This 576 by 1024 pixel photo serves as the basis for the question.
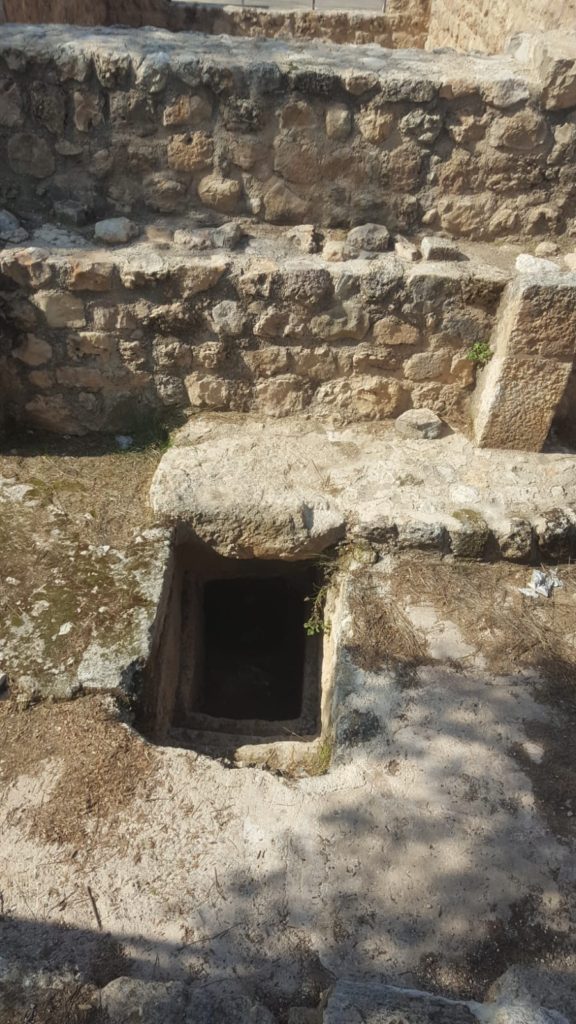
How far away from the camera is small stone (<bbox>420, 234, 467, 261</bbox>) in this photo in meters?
3.51

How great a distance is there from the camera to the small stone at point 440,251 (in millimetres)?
3514

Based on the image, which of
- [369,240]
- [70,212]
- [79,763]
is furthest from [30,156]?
[79,763]

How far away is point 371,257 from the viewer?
139 inches

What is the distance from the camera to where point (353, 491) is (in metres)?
3.40

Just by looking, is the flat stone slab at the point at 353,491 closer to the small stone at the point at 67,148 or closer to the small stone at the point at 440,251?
the small stone at the point at 440,251

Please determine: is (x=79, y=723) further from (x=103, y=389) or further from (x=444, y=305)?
(x=444, y=305)

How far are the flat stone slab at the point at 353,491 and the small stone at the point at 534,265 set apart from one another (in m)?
0.91

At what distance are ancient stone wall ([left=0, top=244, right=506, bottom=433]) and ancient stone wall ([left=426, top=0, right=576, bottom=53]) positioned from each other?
197 cm

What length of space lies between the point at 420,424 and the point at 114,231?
1891 millimetres

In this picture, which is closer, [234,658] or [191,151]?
[191,151]

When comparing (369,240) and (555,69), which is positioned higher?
(555,69)

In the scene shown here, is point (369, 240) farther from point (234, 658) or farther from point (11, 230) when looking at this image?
point (234, 658)

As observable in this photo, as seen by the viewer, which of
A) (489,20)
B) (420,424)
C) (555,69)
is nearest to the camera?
(555,69)

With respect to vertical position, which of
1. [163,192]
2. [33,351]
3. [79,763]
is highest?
[163,192]
